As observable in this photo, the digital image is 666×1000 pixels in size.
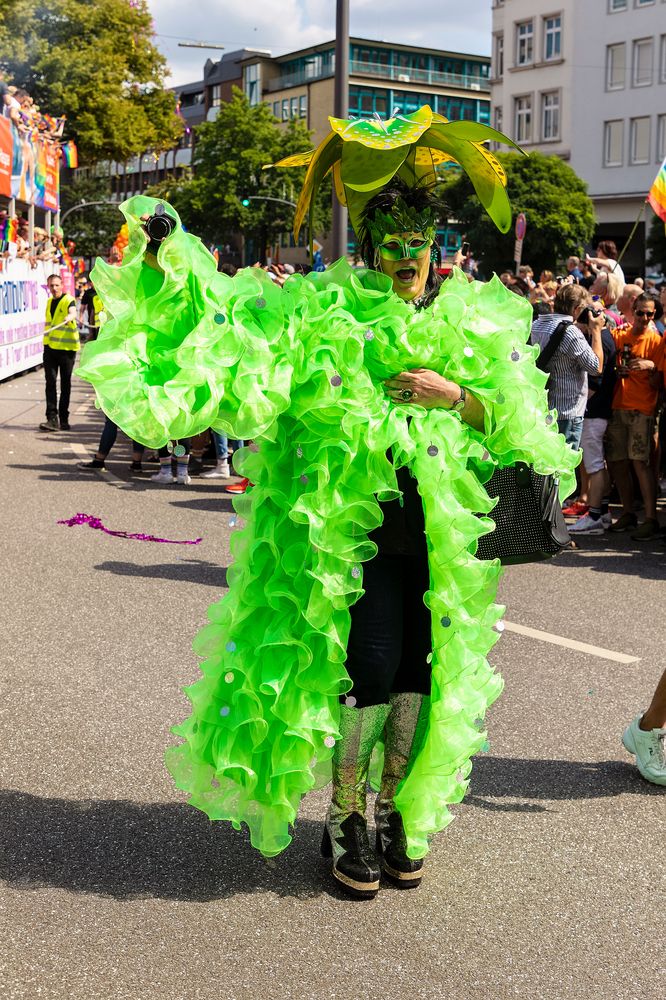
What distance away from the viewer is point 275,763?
130 inches

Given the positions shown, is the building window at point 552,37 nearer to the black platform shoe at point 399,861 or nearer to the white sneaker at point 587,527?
the white sneaker at point 587,527

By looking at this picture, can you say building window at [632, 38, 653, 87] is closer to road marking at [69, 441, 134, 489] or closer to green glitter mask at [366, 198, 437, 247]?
road marking at [69, 441, 134, 489]

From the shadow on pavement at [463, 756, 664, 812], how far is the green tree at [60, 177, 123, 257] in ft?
218

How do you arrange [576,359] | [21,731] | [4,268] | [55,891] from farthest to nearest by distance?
1. [4,268]
2. [576,359]
3. [21,731]
4. [55,891]

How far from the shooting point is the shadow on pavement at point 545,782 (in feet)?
13.9

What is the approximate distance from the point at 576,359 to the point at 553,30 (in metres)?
55.7

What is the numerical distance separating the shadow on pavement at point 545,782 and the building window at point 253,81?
108943 millimetres

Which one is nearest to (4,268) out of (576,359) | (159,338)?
(576,359)

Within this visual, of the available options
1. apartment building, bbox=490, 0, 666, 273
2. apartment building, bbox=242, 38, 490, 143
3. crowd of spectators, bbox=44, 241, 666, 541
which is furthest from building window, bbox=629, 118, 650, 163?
crowd of spectators, bbox=44, 241, 666, 541

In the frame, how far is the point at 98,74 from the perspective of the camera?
45656 mm

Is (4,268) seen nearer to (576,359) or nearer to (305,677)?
(576,359)

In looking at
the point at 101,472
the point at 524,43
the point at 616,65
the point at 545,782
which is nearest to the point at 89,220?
the point at 524,43

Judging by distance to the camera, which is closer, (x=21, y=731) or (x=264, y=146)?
(x=21, y=731)

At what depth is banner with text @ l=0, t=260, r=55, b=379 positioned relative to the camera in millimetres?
21016
